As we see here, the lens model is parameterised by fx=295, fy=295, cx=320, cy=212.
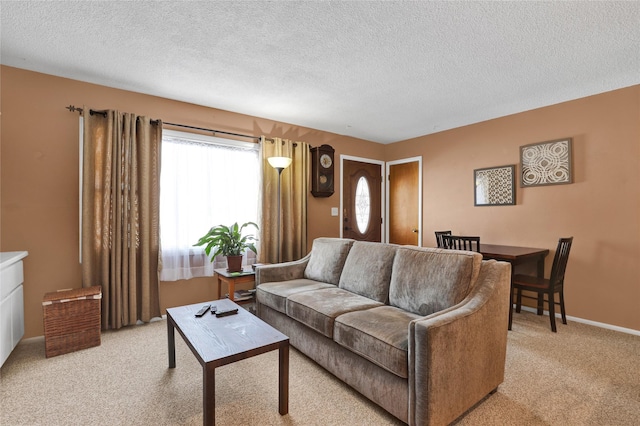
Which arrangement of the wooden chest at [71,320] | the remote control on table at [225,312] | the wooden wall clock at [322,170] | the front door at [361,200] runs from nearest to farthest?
the remote control on table at [225,312] → the wooden chest at [71,320] → the wooden wall clock at [322,170] → the front door at [361,200]

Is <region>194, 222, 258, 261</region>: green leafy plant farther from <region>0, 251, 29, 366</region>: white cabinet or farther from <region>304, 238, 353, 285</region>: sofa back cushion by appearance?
<region>0, 251, 29, 366</region>: white cabinet

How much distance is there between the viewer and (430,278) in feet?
6.83

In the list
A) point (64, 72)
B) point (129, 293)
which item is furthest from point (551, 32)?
point (129, 293)

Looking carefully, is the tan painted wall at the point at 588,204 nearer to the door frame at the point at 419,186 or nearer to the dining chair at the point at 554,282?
the dining chair at the point at 554,282

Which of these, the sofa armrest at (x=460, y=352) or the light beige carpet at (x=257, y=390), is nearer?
the sofa armrest at (x=460, y=352)

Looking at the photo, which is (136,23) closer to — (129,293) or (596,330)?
(129,293)

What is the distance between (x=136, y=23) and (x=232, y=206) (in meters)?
2.13

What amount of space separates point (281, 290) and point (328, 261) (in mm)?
600

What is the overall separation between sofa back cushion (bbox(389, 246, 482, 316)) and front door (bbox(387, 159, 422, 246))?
9.11 feet

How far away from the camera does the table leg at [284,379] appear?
5.67 feet

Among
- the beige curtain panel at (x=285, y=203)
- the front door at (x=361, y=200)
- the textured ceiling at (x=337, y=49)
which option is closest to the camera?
the textured ceiling at (x=337, y=49)

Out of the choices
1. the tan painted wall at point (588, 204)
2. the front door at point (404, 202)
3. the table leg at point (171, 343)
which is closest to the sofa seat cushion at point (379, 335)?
the table leg at point (171, 343)

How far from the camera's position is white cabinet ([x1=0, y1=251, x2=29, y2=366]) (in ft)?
7.07

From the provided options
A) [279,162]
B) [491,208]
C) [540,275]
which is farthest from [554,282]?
[279,162]
